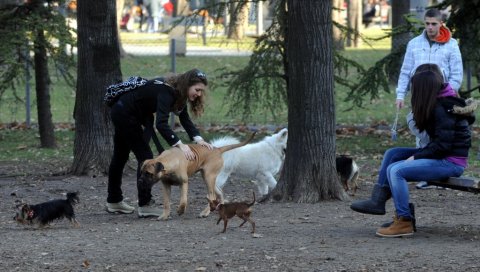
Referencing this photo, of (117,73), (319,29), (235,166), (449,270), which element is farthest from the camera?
(117,73)

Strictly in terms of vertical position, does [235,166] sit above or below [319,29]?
below

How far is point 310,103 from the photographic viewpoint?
1049cm

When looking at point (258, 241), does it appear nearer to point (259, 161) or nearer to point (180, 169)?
point (180, 169)

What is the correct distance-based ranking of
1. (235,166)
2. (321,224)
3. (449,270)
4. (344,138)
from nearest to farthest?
1. (449,270)
2. (321,224)
3. (235,166)
4. (344,138)

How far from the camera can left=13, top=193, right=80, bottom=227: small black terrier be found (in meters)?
9.17

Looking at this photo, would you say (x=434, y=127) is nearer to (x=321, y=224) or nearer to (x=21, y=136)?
(x=321, y=224)

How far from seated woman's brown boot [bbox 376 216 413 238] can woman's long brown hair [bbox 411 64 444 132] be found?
0.79 m

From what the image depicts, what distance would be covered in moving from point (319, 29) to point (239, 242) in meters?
2.98

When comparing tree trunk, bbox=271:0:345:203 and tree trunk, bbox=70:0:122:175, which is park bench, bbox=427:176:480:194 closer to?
tree trunk, bbox=271:0:345:203

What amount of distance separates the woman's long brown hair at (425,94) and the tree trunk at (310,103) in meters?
2.19

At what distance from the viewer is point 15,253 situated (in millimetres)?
8086

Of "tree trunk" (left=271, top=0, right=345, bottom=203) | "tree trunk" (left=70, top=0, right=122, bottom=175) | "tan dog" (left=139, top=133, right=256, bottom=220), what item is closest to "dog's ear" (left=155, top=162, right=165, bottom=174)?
"tan dog" (left=139, top=133, right=256, bottom=220)

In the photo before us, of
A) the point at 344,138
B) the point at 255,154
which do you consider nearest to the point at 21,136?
the point at 344,138

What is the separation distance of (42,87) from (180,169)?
7087 mm
